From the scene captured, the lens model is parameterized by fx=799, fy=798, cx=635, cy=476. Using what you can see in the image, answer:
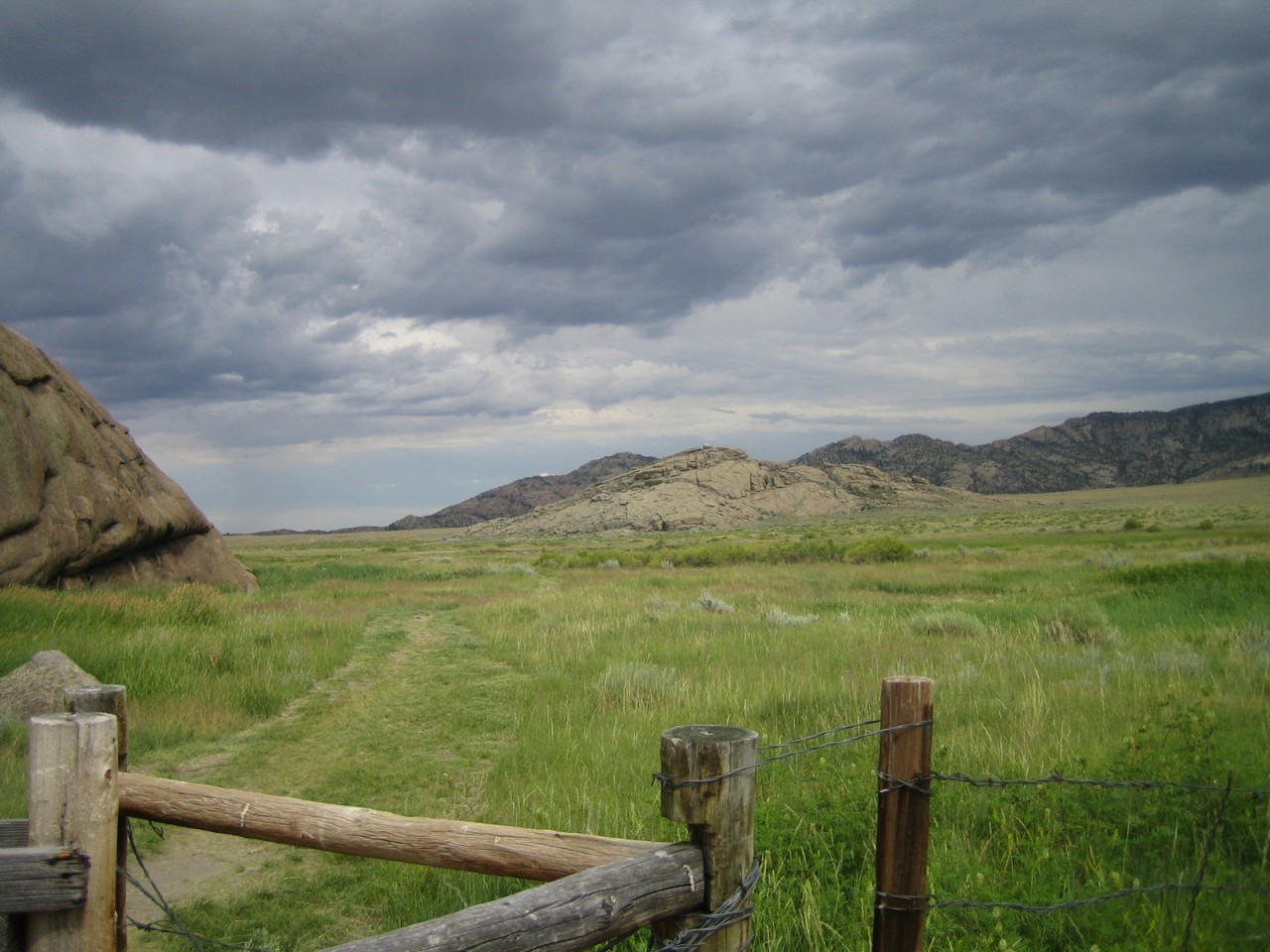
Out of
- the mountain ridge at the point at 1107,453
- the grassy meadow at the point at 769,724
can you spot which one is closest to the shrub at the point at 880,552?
the grassy meadow at the point at 769,724

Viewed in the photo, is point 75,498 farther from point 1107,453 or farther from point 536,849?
point 1107,453

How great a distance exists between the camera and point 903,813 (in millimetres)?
3174

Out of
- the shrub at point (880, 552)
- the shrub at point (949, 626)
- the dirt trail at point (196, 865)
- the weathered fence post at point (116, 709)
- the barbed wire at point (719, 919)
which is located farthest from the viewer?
the shrub at point (880, 552)

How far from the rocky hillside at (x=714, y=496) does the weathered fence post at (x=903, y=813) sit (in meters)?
94.9

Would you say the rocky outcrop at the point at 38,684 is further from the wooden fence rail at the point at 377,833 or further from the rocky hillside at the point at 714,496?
the rocky hillside at the point at 714,496

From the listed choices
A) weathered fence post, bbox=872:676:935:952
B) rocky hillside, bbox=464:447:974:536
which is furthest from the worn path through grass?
rocky hillside, bbox=464:447:974:536

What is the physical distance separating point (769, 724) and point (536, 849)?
5.44 metres

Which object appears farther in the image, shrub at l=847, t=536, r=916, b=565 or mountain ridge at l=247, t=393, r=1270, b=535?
mountain ridge at l=247, t=393, r=1270, b=535

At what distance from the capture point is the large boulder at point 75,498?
1694 cm

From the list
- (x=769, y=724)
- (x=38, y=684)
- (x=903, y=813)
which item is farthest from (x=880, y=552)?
(x=903, y=813)

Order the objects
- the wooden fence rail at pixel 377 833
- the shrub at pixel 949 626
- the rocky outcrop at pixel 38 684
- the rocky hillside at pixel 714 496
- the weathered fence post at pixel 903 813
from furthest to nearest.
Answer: the rocky hillside at pixel 714 496 < the shrub at pixel 949 626 < the rocky outcrop at pixel 38 684 < the weathered fence post at pixel 903 813 < the wooden fence rail at pixel 377 833

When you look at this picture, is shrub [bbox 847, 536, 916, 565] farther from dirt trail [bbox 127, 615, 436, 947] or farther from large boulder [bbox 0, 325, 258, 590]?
dirt trail [bbox 127, 615, 436, 947]

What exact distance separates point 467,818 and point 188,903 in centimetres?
194

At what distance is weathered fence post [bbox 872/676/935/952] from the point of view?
124 inches
